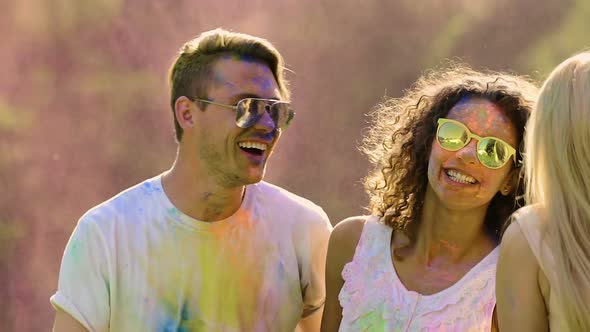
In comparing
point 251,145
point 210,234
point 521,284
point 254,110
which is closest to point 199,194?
point 210,234

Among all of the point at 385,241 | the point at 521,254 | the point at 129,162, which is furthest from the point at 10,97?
the point at 521,254

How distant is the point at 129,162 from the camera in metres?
9.66

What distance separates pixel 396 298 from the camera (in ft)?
10.7

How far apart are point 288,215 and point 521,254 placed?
157 centimetres

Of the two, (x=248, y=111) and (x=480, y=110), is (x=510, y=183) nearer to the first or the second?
(x=480, y=110)

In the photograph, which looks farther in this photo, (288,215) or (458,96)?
(288,215)

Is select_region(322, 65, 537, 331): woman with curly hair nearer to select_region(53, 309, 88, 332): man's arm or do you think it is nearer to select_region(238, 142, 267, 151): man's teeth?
select_region(238, 142, 267, 151): man's teeth

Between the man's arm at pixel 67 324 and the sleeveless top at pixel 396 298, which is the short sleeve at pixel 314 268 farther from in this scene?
the man's arm at pixel 67 324

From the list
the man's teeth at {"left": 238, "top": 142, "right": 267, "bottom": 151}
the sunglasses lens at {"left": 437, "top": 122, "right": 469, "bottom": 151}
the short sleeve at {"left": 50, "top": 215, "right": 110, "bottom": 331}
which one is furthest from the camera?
the man's teeth at {"left": 238, "top": 142, "right": 267, "bottom": 151}

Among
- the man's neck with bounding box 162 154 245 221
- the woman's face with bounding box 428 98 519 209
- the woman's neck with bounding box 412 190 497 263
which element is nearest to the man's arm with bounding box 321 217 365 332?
the woman's neck with bounding box 412 190 497 263

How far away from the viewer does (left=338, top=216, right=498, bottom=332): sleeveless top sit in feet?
10.4

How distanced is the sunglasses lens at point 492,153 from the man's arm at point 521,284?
0.87 meters

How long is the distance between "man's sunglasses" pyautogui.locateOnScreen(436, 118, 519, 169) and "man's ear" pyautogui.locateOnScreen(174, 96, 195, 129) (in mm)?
935

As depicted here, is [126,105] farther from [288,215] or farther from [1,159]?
[288,215]
